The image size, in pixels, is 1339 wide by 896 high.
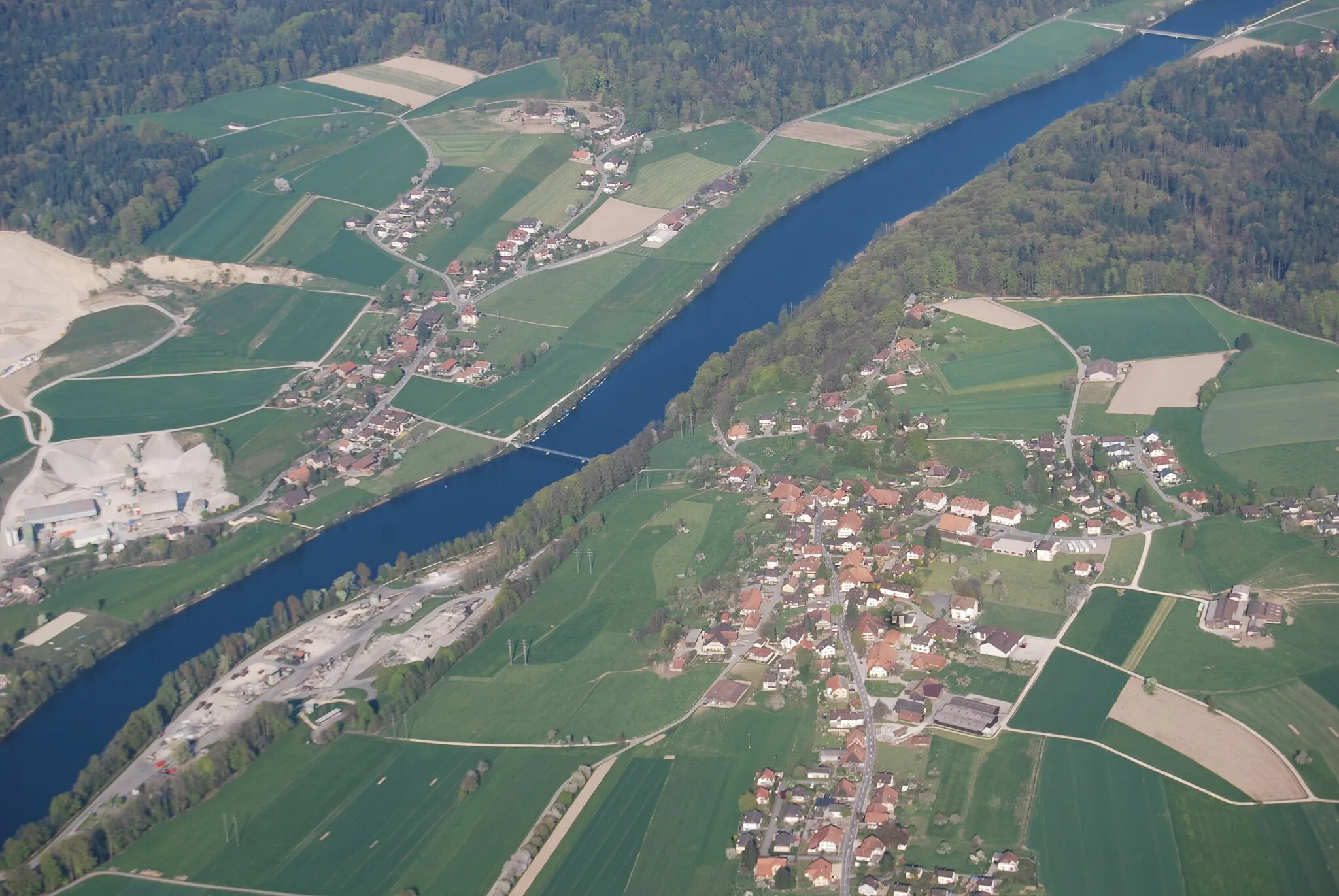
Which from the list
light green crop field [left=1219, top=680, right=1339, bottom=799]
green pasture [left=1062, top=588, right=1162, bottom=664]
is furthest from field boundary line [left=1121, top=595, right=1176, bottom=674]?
light green crop field [left=1219, top=680, right=1339, bottom=799]

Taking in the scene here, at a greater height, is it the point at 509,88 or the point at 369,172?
the point at 509,88

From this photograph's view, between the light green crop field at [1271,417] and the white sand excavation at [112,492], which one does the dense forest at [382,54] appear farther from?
the light green crop field at [1271,417]

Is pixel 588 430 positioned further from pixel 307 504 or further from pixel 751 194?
pixel 751 194

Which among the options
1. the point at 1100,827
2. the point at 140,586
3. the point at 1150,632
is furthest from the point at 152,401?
the point at 1100,827

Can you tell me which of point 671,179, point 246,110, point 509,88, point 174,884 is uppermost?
point 246,110

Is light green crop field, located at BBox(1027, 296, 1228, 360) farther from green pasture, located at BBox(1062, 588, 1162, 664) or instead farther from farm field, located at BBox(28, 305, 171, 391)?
farm field, located at BBox(28, 305, 171, 391)

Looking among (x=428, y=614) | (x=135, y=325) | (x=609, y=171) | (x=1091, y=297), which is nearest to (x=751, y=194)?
(x=609, y=171)

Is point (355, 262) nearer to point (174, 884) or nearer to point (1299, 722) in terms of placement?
point (174, 884)
